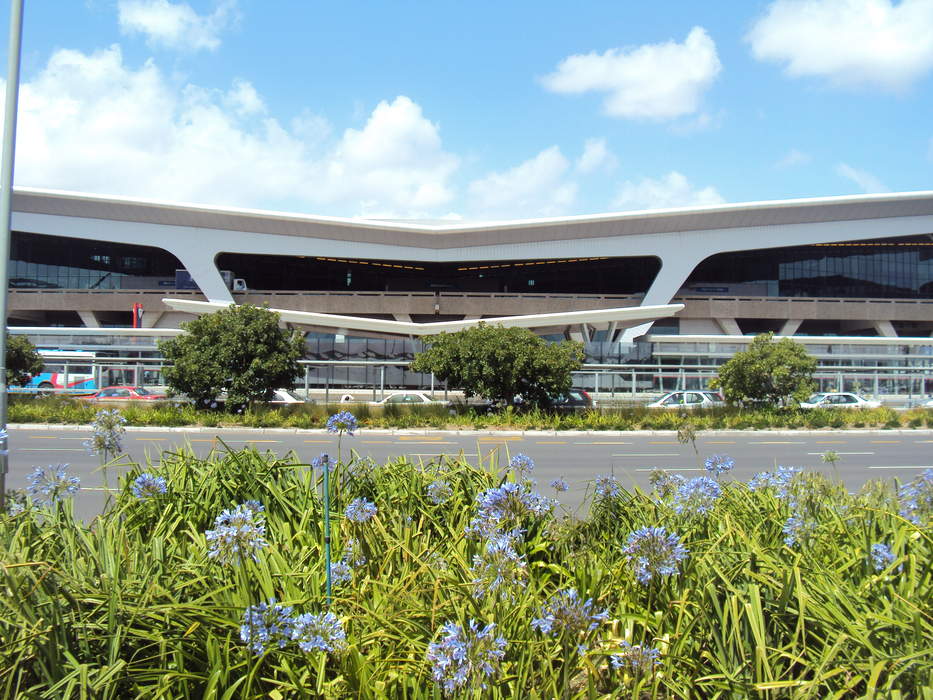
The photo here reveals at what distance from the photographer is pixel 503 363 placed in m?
20.1

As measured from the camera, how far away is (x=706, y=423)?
20234 millimetres

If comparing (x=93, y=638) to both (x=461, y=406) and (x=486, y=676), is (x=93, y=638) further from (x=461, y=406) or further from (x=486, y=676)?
(x=461, y=406)

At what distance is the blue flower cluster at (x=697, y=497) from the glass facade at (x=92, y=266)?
4808 centimetres

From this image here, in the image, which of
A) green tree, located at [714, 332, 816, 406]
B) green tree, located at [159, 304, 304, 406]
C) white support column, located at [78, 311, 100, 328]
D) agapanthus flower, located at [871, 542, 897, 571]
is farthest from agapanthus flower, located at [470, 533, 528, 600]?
white support column, located at [78, 311, 100, 328]

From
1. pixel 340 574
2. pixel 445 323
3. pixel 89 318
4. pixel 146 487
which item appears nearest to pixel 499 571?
pixel 340 574

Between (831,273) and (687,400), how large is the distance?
28.6m

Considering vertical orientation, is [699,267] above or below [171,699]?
above

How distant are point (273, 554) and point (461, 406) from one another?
60.0 ft

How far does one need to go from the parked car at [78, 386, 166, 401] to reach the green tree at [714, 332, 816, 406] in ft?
63.2

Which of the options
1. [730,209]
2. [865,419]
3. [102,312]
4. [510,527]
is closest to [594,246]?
[730,209]

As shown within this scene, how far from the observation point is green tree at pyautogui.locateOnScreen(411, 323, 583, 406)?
791 inches

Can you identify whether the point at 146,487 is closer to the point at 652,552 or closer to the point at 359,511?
the point at 359,511

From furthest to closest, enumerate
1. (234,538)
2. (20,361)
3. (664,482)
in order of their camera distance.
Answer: (20,361)
(664,482)
(234,538)

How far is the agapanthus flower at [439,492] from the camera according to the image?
4302 mm
